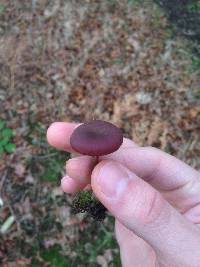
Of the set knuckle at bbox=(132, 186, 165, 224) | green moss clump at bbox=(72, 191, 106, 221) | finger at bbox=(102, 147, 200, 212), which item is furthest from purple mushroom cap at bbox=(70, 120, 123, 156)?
green moss clump at bbox=(72, 191, 106, 221)

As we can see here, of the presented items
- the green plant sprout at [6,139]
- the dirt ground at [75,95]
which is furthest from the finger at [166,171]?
the green plant sprout at [6,139]

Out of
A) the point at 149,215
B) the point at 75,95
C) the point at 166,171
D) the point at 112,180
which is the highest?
the point at 112,180

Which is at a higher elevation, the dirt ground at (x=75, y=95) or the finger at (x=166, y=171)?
the finger at (x=166, y=171)

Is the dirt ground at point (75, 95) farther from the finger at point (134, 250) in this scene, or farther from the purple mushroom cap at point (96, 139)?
the purple mushroom cap at point (96, 139)

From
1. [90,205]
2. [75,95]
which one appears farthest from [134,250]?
[75,95]

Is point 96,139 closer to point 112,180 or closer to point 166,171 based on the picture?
point 112,180

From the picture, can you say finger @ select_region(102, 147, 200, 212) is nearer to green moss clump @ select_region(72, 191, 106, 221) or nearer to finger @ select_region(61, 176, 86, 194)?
green moss clump @ select_region(72, 191, 106, 221)
